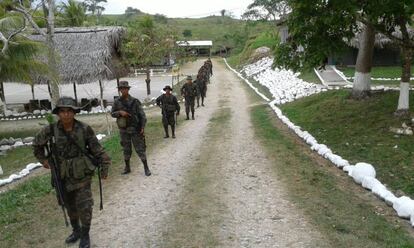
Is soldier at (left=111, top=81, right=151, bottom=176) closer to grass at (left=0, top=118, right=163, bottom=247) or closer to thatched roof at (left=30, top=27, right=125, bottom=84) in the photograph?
grass at (left=0, top=118, right=163, bottom=247)

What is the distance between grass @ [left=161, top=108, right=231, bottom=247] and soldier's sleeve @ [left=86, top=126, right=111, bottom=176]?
122 cm

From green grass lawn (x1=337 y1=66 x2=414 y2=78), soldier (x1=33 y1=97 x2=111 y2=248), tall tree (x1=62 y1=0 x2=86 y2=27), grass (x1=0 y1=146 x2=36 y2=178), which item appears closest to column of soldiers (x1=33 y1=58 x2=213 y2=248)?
soldier (x1=33 y1=97 x2=111 y2=248)

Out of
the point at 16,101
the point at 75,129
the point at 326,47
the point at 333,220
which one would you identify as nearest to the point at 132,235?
the point at 75,129

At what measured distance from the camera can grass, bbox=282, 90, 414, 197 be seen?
888cm

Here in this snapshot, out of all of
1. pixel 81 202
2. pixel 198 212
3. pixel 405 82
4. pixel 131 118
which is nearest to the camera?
pixel 81 202

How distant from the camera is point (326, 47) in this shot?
11.7m

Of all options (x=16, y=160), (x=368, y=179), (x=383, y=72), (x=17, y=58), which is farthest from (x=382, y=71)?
(x=16, y=160)

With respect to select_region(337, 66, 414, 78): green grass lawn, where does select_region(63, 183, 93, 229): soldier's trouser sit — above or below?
above

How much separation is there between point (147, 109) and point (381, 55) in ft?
58.4

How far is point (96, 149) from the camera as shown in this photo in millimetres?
5422

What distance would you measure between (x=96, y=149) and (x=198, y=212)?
203 cm

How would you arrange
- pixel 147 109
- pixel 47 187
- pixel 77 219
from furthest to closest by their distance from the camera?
1. pixel 147 109
2. pixel 47 187
3. pixel 77 219

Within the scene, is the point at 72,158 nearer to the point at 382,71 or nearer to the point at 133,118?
the point at 133,118

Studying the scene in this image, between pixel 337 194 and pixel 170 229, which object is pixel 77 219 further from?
pixel 337 194
